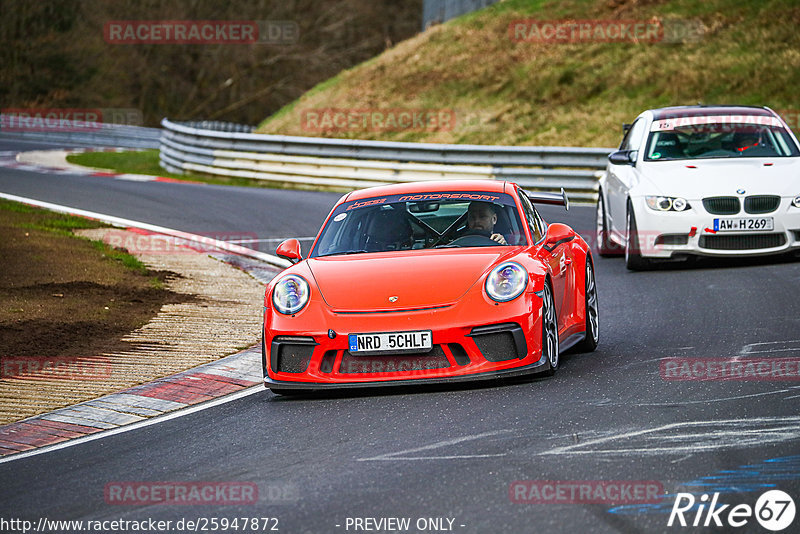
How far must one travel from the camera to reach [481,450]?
19.6 ft

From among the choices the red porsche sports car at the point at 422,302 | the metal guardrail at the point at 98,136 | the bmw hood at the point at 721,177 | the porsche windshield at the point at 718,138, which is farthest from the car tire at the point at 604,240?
the metal guardrail at the point at 98,136

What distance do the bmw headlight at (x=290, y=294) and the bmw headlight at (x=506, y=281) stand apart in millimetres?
1153

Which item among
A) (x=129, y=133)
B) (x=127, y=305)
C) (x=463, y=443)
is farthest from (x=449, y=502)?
(x=129, y=133)

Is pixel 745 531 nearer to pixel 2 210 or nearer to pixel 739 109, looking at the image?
pixel 739 109

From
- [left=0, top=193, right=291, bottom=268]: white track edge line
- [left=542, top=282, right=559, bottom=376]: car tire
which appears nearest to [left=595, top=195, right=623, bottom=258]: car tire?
[left=0, top=193, right=291, bottom=268]: white track edge line

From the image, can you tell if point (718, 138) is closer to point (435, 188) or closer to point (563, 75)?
point (435, 188)

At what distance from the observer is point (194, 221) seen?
18594 millimetres

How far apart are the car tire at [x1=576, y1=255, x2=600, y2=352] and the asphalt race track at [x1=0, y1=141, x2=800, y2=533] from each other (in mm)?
182

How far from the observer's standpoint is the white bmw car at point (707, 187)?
12.5 meters

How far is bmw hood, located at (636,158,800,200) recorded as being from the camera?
12570 millimetres


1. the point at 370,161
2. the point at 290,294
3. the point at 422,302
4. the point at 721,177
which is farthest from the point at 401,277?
the point at 370,161

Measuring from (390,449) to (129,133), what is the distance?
114ft

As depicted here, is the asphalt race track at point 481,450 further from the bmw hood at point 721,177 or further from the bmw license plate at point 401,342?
the bmw hood at point 721,177

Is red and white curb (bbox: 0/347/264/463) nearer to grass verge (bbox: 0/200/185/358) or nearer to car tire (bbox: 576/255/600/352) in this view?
grass verge (bbox: 0/200/185/358)
